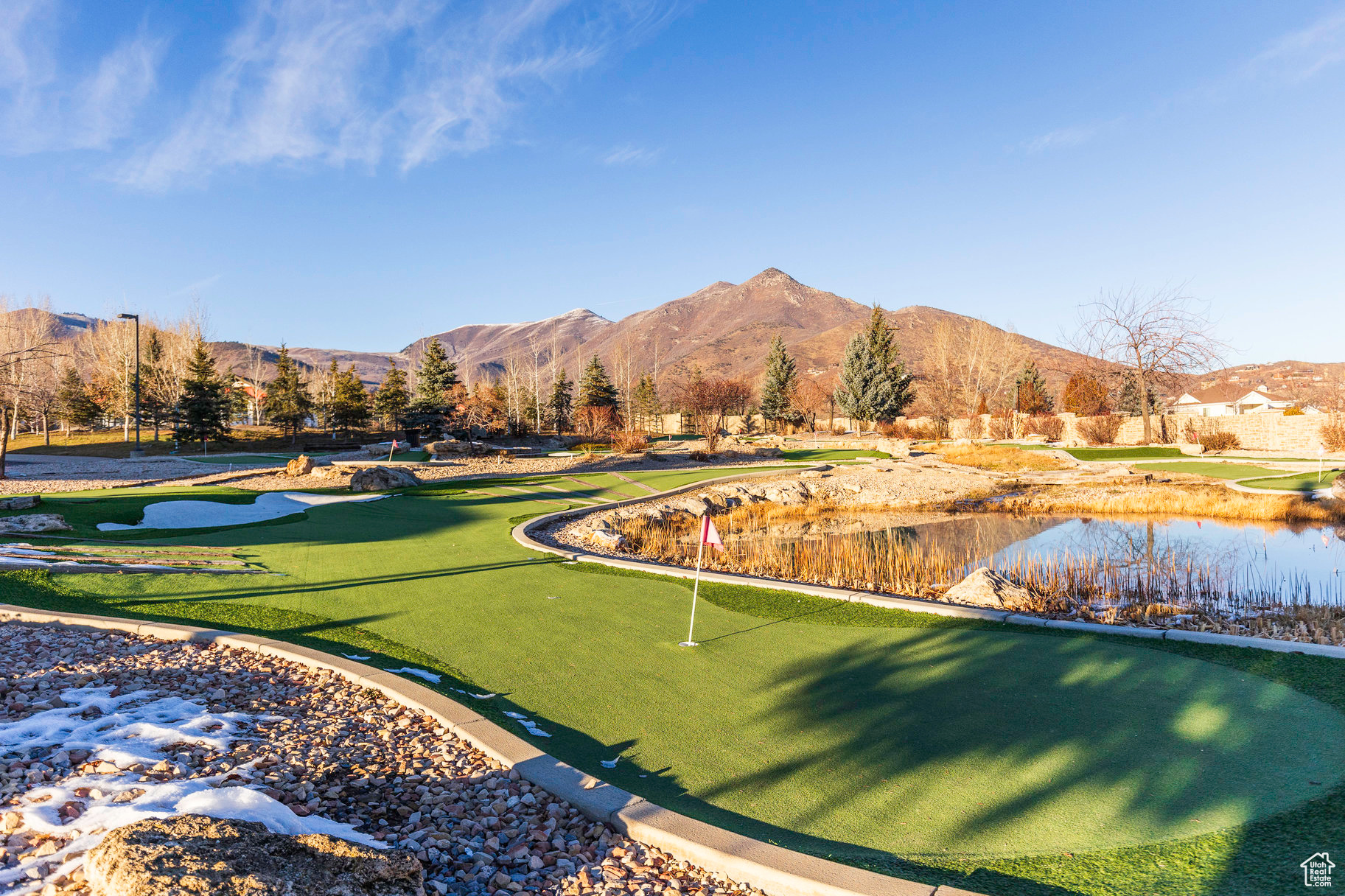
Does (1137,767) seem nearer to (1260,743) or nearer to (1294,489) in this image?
(1260,743)

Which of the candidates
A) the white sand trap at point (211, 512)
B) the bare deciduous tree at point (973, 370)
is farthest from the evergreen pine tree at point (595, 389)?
the white sand trap at point (211, 512)

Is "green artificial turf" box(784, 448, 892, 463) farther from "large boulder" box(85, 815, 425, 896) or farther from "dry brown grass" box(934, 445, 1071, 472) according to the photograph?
"large boulder" box(85, 815, 425, 896)

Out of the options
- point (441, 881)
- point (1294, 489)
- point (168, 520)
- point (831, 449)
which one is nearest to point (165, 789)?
point (441, 881)

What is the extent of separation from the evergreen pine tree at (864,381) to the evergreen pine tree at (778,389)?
7002mm

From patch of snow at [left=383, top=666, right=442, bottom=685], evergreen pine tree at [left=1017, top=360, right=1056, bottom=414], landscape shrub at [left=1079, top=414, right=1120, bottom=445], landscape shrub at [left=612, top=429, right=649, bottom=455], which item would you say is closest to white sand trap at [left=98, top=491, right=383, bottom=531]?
patch of snow at [left=383, top=666, right=442, bottom=685]

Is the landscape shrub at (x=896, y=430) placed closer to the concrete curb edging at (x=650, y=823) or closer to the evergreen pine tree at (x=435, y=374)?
the evergreen pine tree at (x=435, y=374)

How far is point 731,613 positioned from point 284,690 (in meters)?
4.09

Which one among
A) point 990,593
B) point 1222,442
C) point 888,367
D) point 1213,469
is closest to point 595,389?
point 888,367

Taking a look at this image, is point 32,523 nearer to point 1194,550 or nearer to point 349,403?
point 1194,550

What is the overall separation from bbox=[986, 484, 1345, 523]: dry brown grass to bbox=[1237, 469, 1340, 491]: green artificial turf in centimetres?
125

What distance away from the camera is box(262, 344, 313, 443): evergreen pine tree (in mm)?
41250

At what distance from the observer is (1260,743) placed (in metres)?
3.88

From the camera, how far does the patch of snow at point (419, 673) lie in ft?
16.9

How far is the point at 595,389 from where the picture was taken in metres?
49.1
